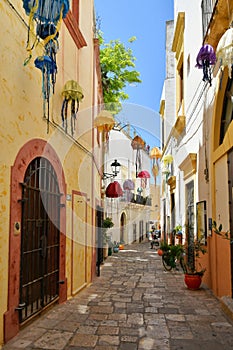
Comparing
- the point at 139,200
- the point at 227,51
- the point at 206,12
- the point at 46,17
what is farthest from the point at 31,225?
the point at 139,200

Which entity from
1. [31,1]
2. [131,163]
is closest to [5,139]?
[31,1]

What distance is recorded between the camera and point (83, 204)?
358 inches

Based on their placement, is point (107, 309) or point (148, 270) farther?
point (148, 270)

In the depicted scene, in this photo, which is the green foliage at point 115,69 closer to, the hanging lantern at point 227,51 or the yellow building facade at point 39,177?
the yellow building facade at point 39,177

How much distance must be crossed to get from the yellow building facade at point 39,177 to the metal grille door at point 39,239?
16 mm

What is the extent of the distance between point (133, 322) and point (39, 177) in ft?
9.74

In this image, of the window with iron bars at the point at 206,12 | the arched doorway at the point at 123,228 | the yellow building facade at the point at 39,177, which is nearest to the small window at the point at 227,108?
the window with iron bars at the point at 206,12

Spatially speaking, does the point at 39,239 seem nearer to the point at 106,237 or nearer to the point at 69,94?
the point at 69,94

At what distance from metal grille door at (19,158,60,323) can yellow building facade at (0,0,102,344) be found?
0.02 meters

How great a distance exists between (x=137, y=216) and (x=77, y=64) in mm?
22413

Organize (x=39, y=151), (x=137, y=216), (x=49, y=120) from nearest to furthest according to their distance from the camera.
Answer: (x=39, y=151) < (x=49, y=120) < (x=137, y=216)

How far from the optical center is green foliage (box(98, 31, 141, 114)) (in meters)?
15.8

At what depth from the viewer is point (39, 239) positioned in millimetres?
6031

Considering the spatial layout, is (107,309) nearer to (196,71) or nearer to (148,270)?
(148,270)
